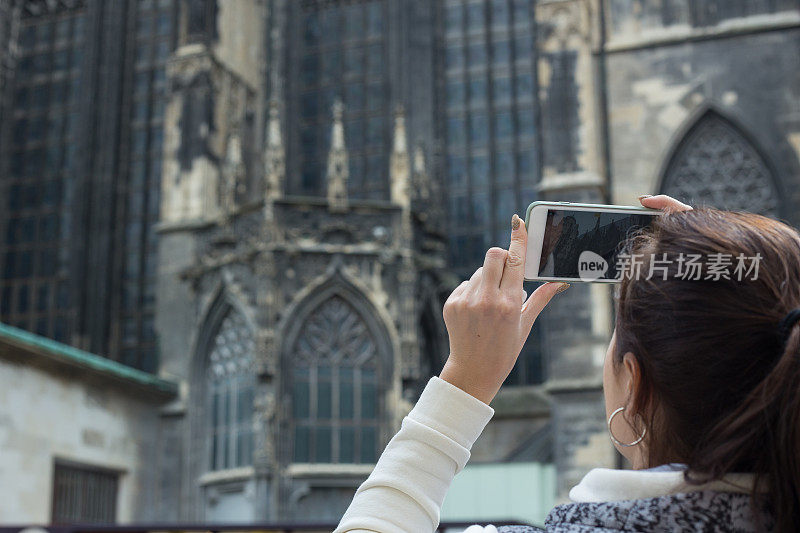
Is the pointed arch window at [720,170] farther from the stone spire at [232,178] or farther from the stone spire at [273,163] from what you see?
the stone spire at [232,178]

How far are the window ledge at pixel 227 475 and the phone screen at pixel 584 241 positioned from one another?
576 inches

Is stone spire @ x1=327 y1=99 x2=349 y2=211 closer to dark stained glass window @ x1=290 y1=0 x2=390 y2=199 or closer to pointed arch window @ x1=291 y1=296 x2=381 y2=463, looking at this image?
pointed arch window @ x1=291 y1=296 x2=381 y2=463

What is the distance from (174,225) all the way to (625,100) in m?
7.51

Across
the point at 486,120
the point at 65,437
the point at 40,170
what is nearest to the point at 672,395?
the point at 65,437

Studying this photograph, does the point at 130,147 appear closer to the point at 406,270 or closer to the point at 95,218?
the point at 95,218

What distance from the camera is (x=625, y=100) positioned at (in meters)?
16.5

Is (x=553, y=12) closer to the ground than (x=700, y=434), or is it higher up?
higher up

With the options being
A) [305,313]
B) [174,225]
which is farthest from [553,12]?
[174,225]

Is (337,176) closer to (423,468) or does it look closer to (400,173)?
(400,173)

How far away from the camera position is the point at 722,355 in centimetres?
122

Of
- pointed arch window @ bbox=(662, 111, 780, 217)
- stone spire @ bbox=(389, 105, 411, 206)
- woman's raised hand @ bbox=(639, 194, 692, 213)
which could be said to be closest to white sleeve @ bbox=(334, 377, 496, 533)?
woman's raised hand @ bbox=(639, 194, 692, 213)

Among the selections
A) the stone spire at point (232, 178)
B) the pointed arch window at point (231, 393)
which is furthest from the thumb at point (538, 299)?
the stone spire at point (232, 178)

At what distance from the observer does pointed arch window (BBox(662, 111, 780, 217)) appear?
16.0 meters

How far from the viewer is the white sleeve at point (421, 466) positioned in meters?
1.39
